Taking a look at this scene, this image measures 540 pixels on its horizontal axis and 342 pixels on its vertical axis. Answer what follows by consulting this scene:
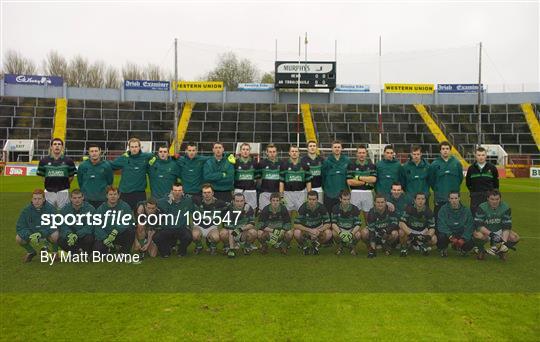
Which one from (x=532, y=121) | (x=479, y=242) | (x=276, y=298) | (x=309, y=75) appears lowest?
(x=276, y=298)

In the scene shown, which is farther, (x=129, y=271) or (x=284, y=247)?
(x=284, y=247)

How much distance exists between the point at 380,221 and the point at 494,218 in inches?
79.8

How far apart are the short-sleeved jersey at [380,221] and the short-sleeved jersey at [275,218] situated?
1.54 meters

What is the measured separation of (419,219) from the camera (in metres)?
8.23

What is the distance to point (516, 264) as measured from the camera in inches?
293

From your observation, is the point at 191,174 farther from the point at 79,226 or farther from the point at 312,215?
the point at 312,215

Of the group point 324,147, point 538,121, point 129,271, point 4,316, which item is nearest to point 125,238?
point 129,271

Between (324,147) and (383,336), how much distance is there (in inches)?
1308

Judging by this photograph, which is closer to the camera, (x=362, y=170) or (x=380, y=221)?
(x=380, y=221)

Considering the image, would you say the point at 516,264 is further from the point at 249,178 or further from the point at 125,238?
the point at 125,238

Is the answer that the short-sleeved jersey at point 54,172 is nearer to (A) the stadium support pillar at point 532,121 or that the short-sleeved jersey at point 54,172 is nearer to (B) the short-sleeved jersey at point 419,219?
(B) the short-sleeved jersey at point 419,219

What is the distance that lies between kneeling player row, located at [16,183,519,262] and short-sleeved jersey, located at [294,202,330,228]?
2cm

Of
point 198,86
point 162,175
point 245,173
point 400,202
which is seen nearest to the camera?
point 400,202

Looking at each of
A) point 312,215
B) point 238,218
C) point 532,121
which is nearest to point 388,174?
point 312,215
